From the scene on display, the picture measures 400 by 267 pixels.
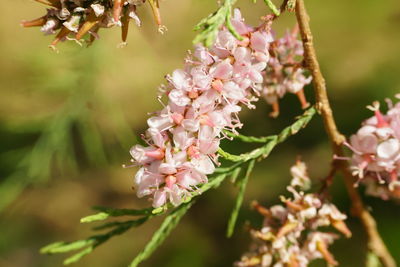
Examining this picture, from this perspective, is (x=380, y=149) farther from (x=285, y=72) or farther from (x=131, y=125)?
(x=131, y=125)

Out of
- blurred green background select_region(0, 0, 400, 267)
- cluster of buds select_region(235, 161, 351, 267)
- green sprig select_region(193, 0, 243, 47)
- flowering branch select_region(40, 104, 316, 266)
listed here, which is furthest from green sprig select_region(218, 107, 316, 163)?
blurred green background select_region(0, 0, 400, 267)

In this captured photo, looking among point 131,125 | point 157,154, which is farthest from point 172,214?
point 131,125

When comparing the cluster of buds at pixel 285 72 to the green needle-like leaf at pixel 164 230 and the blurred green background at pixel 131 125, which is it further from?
the blurred green background at pixel 131 125

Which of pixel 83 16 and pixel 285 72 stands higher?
pixel 83 16

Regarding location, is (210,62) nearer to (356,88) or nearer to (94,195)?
(356,88)

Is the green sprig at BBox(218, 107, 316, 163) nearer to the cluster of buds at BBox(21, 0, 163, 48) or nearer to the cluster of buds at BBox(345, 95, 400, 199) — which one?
the cluster of buds at BBox(345, 95, 400, 199)

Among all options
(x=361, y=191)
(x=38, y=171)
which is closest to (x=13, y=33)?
(x=38, y=171)

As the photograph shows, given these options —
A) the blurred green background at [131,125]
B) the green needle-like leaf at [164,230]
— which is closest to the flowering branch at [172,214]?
the green needle-like leaf at [164,230]

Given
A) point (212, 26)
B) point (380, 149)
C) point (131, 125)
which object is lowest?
point (380, 149)
